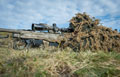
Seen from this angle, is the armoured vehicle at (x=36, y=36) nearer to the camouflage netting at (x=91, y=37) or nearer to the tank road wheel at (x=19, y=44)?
the tank road wheel at (x=19, y=44)

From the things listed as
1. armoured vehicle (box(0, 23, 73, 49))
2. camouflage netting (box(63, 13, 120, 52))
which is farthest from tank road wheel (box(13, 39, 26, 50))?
camouflage netting (box(63, 13, 120, 52))

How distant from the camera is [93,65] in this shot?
10.5ft

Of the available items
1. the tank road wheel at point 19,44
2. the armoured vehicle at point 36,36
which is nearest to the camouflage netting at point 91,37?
the armoured vehicle at point 36,36

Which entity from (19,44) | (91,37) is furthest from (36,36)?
(91,37)

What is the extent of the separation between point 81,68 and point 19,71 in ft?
5.54

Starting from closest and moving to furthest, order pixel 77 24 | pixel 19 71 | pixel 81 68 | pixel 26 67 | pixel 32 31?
pixel 19 71 < pixel 26 67 < pixel 81 68 < pixel 32 31 < pixel 77 24

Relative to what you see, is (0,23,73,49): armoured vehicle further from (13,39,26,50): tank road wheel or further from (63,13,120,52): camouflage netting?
(63,13,120,52): camouflage netting

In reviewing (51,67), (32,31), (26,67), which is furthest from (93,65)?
(32,31)

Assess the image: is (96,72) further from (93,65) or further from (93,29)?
(93,29)

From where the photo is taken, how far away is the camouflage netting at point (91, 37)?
5.96m

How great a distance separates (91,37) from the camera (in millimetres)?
6105

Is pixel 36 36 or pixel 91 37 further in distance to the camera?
pixel 36 36

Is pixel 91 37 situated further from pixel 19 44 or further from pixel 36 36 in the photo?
pixel 19 44

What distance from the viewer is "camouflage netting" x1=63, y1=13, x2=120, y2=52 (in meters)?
5.96
